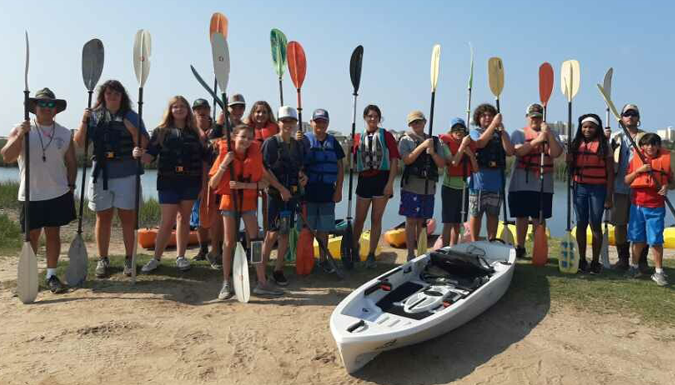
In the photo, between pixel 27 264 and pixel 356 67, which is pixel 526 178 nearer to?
pixel 356 67

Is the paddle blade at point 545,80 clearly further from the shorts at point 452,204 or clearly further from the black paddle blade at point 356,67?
the black paddle blade at point 356,67

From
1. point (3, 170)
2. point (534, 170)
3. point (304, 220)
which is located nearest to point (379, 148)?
point (304, 220)

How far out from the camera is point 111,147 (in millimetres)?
4559

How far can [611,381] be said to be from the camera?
9.93 feet

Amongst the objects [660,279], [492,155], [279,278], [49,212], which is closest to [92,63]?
[49,212]

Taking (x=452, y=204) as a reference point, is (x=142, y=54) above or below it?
above

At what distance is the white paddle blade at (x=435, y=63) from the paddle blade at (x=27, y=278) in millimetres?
4689

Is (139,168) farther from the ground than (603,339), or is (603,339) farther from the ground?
(139,168)

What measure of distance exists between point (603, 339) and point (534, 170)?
2224 millimetres

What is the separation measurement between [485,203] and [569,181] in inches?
37.5

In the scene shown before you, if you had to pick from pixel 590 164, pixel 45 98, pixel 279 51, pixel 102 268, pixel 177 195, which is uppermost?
pixel 279 51

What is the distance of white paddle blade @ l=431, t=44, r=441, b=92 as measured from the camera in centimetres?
594

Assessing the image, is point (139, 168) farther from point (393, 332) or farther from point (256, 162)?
point (393, 332)

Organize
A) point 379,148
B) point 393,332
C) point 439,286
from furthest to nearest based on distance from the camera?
point 379,148 → point 439,286 → point 393,332
